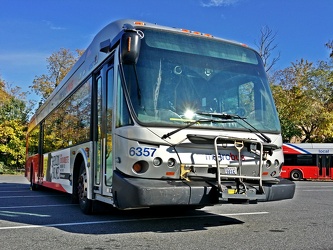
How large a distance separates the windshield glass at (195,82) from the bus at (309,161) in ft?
88.8

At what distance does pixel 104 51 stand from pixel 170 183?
288cm

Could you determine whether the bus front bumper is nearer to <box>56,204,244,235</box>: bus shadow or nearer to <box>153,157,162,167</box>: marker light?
<box>153,157,162,167</box>: marker light

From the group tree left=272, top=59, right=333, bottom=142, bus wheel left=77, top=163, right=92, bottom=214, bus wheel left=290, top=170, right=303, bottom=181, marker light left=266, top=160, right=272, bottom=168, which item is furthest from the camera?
tree left=272, top=59, right=333, bottom=142

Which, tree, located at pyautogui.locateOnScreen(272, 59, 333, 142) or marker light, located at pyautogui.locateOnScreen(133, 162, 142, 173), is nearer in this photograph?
marker light, located at pyautogui.locateOnScreen(133, 162, 142, 173)

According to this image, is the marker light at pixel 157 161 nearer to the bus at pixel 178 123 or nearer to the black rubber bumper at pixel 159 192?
the bus at pixel 178 123

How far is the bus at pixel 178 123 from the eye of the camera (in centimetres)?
584

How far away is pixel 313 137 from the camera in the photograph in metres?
39.2

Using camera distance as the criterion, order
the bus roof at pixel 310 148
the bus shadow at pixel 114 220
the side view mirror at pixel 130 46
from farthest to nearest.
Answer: the bus roof at pixel 310 148 → the bus shadow at pixel 114 220 → the side view mirror at pixel 130 46

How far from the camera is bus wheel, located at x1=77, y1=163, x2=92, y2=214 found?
7.94m

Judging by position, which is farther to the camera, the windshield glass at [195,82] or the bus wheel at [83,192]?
the bus wheel at [83,192]

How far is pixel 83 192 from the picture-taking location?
809cm

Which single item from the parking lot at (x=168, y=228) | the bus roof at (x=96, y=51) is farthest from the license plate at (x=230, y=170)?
the bus roof at (x=96, y=51)

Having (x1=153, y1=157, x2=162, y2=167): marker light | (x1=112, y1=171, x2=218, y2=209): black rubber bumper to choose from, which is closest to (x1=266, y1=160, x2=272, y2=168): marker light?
(x1=112, y1=171, x2=218, y2=209): black rubber bumper

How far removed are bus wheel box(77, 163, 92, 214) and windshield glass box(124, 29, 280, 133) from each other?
2.74 m
